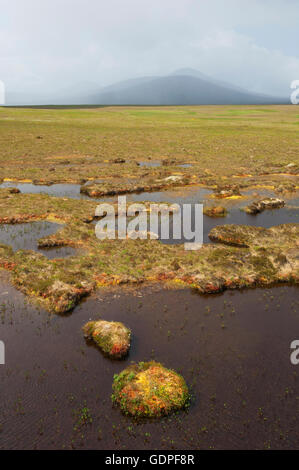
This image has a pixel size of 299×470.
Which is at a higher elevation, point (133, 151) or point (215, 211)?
point (133, 151)

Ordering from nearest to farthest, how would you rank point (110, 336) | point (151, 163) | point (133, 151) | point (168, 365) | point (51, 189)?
point (168, 365) → point (110, 336) → point (51, 189) → point (151, 163) → point (133, 151)

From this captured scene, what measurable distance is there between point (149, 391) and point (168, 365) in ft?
7.01

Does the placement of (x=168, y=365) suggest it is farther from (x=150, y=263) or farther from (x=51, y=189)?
(x=51, y=189)

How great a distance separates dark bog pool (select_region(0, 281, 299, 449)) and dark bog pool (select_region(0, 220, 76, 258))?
20.1ft

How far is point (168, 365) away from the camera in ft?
53.1

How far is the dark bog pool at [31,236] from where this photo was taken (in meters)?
27.9

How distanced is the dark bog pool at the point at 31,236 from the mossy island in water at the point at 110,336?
34.9 ft

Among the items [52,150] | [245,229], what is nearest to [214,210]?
[245,229]

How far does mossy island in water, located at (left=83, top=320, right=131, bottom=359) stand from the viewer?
55.3ft

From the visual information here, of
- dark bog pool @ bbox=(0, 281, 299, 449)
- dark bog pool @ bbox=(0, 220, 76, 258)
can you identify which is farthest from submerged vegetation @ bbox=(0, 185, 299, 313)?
dark bog pool @ bbox=(0, 281, 299, 449)

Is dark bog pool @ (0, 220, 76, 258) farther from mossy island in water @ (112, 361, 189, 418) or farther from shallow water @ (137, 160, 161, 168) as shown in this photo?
shallow water @ (137, 160, 161, 168)

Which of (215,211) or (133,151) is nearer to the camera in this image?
(215,211)

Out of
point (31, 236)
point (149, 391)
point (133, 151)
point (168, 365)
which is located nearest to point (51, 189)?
point (31, 236)

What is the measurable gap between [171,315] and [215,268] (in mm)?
6867
